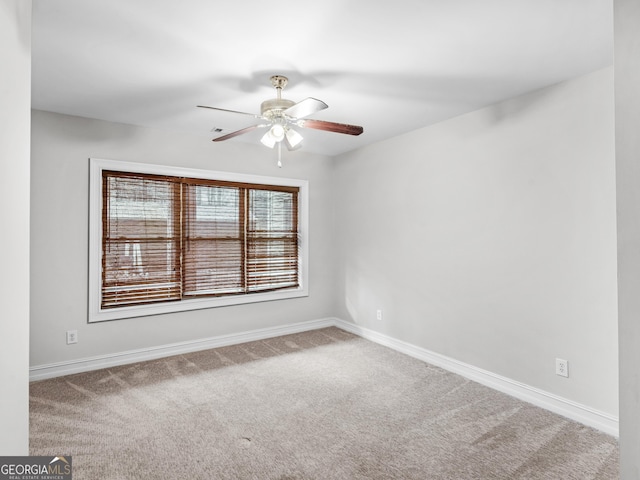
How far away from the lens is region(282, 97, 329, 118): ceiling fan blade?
2215 mm

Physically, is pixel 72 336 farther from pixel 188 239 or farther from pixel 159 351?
pixel 188 239

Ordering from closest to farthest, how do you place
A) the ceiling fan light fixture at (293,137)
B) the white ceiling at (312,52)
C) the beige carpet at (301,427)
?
the white ceiling at (312,52)
the beige carpet at (301,427)
the ceiling fan light fixture at (293,137)

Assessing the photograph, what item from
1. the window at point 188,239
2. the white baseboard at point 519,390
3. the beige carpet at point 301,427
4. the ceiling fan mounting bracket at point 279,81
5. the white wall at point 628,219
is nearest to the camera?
the white wall at point 628,219

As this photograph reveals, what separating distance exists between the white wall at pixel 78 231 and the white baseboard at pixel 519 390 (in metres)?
2.01

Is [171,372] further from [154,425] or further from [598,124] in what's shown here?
[598,124]

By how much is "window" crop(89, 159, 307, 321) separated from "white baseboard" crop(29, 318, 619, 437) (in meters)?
0.41

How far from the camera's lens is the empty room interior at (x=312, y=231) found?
6.26 ft

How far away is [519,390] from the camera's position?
299 cm

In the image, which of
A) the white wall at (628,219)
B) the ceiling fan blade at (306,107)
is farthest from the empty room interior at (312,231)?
the ceiling fan blade at (306,107)

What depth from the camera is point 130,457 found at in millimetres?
2188

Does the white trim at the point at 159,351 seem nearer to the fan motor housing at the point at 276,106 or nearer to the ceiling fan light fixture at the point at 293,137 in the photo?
the ceiling fan light fixture at the point at 293,137

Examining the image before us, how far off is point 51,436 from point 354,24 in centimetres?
319

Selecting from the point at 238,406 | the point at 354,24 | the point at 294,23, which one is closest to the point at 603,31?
the point at 354,24

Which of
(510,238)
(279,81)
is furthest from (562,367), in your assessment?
(279,81)
